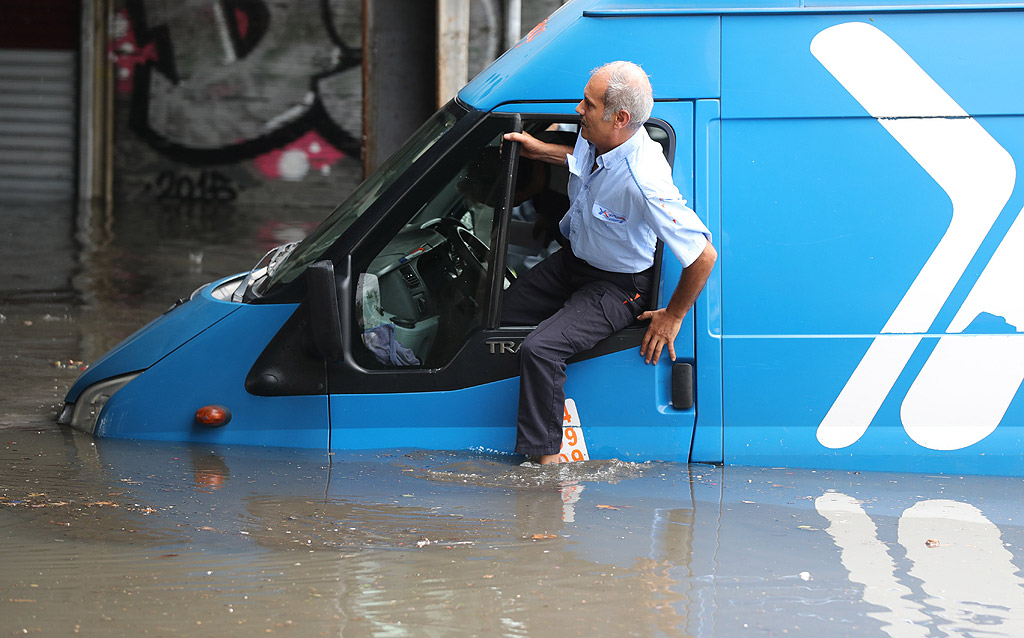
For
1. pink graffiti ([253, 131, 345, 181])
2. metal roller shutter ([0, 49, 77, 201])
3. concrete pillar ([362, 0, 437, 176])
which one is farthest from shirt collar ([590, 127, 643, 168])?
metal roller shutter ([0, 49, 77, 201])

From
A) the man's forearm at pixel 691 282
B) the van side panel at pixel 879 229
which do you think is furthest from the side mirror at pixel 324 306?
the van side panel at pixel 879 229

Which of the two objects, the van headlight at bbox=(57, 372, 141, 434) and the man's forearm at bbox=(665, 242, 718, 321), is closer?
the man's forearm at bbox=(665, 242, 718, 321)

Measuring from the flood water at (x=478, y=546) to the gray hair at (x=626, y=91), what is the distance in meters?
1.26

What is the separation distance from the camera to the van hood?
4.20m

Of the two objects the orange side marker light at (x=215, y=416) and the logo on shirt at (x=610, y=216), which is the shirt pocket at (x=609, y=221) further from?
the orange side marker light at (x=215, y=416)

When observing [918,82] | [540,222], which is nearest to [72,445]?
[540,222]

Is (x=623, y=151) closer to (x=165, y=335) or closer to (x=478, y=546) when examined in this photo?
(x=478, y=546)

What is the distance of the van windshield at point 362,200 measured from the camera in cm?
397

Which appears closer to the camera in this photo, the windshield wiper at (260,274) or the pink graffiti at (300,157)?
the windshield wiper at (260,274)

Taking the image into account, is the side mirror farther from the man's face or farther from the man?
the man's face

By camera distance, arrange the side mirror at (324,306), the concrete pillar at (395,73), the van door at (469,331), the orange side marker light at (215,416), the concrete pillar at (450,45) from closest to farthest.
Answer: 1. the side mirror at (324,306)
2. the van door at (469,331)
3. the orange side marker light at (215,416)
4. the concrete pillar at (450,45)
5. the concrete pillar at (395,73)

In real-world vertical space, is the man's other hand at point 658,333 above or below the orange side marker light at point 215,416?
above

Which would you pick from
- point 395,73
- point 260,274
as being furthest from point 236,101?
point 260,274

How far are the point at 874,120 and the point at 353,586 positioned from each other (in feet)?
7.53
